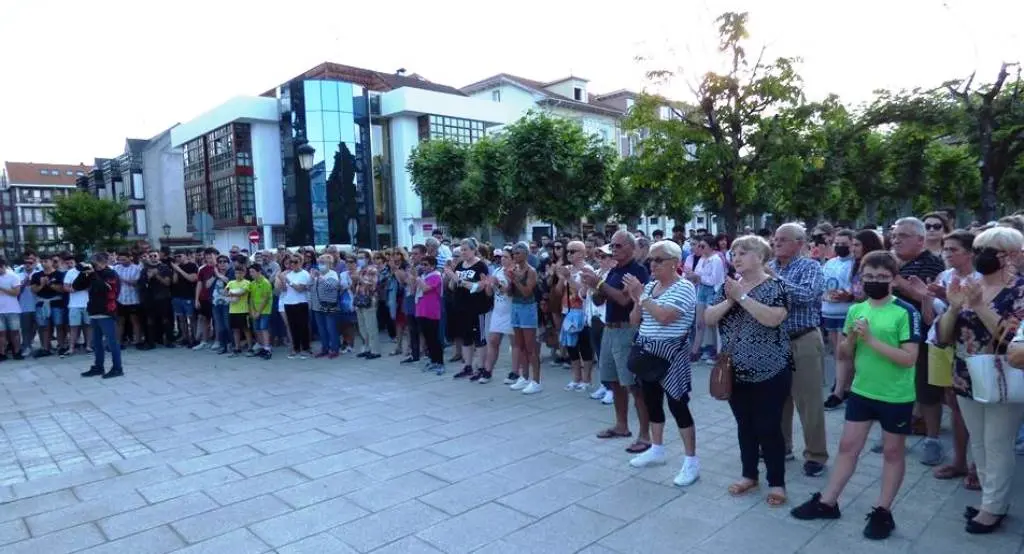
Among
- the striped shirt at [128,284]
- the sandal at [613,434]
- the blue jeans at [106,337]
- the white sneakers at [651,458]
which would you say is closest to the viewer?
the white sneakers at [651,458]

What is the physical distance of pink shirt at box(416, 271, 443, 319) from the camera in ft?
29.9

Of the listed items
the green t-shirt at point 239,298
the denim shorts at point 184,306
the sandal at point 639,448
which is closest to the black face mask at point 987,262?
the sandal at point 639,448

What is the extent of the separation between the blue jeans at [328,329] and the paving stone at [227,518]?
6.40 m

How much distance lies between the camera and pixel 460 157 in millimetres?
29844

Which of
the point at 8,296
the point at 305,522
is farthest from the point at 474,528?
the point at 8,296

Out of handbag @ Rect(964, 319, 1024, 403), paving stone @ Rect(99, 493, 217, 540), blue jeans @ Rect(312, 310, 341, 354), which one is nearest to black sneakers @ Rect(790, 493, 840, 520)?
handbag @ Rect(964, 319, 1024, 403)

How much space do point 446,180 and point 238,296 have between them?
1938 cm

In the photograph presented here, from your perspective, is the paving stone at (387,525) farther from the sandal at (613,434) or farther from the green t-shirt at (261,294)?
the green t-shirt at (261,294)

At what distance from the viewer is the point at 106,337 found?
9.68m

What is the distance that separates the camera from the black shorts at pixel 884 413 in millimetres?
3572

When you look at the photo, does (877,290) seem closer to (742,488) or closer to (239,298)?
(742,488)

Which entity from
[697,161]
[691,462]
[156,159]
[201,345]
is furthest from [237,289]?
[156,159]

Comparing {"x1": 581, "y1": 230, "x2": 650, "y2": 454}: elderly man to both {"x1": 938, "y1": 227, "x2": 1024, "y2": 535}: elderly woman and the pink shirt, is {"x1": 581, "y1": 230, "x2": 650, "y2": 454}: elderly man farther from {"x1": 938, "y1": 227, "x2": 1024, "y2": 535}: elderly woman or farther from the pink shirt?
the pink shirt

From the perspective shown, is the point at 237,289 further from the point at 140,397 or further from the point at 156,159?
the point at 156,159
